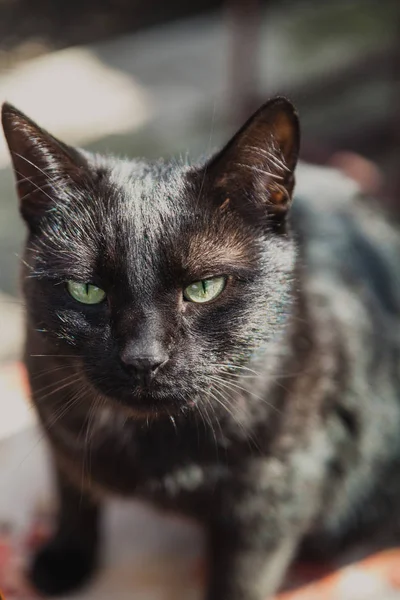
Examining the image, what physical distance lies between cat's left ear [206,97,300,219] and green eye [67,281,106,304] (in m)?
0.23

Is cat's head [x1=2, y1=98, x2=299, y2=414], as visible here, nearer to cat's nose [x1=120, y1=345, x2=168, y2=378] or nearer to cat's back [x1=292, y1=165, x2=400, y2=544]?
cat's nose [x1=120, y1=345, x2=168, y2=378]

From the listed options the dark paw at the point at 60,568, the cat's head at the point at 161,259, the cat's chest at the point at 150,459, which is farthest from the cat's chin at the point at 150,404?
the dark paw at the point at 60,568

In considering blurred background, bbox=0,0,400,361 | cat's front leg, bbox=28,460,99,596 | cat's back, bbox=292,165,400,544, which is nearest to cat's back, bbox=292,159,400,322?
cat's back, bbox=292,165,400,544

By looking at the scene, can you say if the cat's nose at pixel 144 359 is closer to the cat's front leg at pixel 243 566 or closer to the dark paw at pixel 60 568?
the cat's front leg at pixel 243 566

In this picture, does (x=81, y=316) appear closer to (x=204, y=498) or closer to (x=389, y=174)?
(x=204, y=498)

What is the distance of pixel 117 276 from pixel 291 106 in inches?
13.1

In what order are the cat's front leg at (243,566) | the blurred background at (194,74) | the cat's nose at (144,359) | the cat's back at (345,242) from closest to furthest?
the cat's nose at (144,359) → the cat's front leg at (243,566) → the cat's back at (345,242) → the blurred background at (194,74)

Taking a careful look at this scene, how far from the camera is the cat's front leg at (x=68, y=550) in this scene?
1.55 metres

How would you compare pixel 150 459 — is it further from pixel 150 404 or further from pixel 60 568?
pixel 60 568

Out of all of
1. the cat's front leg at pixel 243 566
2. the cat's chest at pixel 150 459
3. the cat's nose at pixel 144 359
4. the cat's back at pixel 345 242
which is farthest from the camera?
the cat's back at pixel 345 242

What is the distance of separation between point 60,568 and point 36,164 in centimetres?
87

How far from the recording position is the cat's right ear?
108 centimetres

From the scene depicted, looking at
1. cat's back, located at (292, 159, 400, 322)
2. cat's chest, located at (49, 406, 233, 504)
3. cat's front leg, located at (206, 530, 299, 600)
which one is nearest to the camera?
cat's chest, located at (49, 406, 233, 504)

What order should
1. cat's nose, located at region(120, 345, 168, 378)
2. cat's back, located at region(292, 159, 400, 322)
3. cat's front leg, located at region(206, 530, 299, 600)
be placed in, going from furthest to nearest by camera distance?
cat's back, located at region(292, 159, 400, 322) → cat's front leg, located at region(206, 530, 299, 600) → cat's nose, located at region(120, 345, 168, 378)
